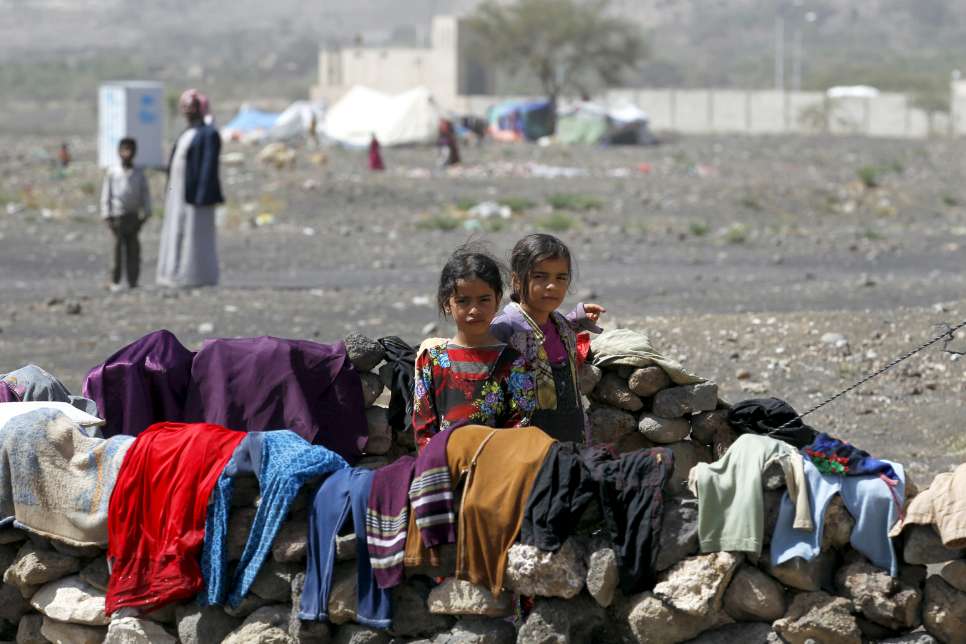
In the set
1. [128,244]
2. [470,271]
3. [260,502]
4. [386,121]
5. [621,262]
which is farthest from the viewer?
[386,121]

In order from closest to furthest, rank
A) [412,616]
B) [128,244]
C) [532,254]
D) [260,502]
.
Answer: [412,616] → [260,502] → [532,254] → [128,244]

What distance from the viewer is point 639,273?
50.0 feet

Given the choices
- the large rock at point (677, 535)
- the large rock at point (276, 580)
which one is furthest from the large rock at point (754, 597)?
the large rock at point (276, 580)

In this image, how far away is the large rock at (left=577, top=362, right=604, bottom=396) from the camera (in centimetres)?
518

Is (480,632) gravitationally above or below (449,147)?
below

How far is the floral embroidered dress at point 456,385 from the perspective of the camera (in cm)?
461

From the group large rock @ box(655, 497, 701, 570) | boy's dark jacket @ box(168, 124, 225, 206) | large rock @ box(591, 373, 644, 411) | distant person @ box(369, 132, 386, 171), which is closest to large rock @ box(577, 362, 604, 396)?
large rock @ box(591, 373, 644, 411)

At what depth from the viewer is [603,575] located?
3.98 m

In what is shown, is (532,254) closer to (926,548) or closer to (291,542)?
(291,542)

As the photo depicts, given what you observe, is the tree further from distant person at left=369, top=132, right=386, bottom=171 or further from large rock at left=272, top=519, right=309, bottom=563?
large rock at left=272, top=519, right=309, bottom=563

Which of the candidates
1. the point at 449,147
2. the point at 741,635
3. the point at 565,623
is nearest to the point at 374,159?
the point at 449,147

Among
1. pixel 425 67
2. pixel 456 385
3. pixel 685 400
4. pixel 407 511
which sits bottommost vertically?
pixel 407 511

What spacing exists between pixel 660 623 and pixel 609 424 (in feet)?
4.37

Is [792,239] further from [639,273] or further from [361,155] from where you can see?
[361,155]
